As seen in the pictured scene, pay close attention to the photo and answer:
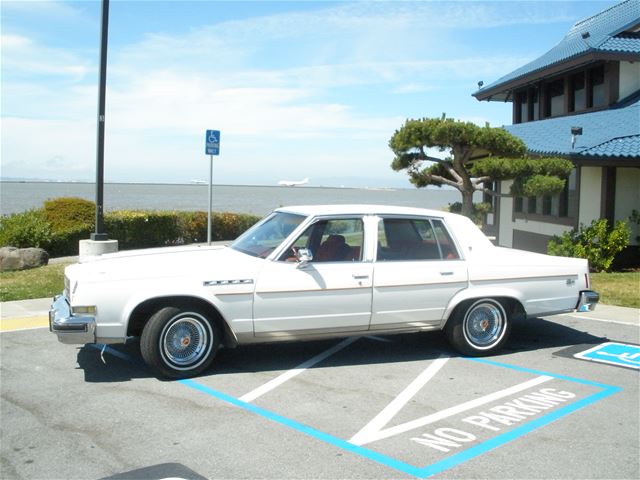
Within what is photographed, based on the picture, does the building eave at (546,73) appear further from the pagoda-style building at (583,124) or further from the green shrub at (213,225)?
the green shrub at (213,225)

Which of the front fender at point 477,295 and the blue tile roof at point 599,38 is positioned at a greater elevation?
the blue tile roof at point 599,38

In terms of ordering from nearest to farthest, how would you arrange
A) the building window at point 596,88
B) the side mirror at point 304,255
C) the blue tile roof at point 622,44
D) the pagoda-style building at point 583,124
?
the side mirror at point 304,255
the pagoda-style building at point 583,124
the blue tile roof at point 622,44
the building window at point 596,88

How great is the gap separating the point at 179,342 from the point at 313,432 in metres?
1.82

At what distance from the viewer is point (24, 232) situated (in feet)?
48.7

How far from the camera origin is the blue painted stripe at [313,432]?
13.9ft

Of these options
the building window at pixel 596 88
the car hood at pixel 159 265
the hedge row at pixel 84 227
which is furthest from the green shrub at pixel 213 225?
the car hood at pixel 159 265

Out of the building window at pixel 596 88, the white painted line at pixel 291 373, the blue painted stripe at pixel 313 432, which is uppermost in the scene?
the building window at pixel 596 88

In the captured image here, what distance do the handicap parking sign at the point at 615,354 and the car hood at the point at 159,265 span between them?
3.89 metres

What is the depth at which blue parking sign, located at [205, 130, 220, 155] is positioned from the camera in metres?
12.9

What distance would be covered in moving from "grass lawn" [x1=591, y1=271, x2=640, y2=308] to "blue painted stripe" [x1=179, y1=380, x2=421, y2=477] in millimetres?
7302

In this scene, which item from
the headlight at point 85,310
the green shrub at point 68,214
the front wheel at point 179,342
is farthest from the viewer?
the green shrub at point 68,214

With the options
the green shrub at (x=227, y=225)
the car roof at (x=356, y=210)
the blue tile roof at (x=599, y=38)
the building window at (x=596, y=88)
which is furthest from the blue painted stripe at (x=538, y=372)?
the green shrub at (x=227, y=225)

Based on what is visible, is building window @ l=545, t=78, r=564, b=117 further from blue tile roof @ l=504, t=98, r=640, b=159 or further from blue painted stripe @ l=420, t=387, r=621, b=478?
blue painted stripe @ l=420, t=387, r=621, b=478

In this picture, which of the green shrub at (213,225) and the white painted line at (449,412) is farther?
the green shrub at (213,225)
